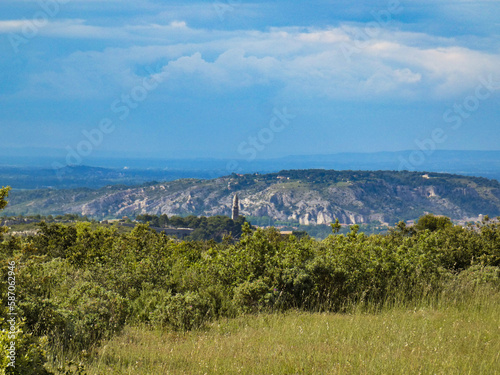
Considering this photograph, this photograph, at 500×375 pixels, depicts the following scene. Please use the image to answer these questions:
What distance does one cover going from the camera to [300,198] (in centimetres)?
16375

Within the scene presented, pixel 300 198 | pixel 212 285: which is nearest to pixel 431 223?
pixel 212 285

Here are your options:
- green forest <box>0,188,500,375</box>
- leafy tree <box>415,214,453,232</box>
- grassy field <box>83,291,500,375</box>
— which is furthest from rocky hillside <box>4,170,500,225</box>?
grassy field <box>83,291,500,375</box>

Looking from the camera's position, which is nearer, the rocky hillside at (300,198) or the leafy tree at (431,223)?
the leafy tree at (431,223)

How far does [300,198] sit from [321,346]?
160m

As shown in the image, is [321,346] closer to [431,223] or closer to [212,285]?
[212,285]

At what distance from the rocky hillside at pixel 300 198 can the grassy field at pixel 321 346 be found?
148m

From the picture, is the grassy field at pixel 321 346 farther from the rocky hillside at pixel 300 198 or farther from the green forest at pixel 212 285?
the rocky hillside at pixel 300 198

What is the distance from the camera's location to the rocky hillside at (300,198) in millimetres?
157125

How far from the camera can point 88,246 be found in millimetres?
10289

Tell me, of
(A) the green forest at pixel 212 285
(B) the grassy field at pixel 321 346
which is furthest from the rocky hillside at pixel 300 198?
(B) the grassy field at pixel 321 346

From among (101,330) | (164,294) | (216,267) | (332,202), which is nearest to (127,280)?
(164,294)

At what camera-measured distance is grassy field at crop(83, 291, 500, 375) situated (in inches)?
150

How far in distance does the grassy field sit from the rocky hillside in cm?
14769

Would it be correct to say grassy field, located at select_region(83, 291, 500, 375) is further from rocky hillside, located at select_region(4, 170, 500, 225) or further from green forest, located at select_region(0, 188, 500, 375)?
rocky hillside, located at select_region(4, 170, 500, 225)
